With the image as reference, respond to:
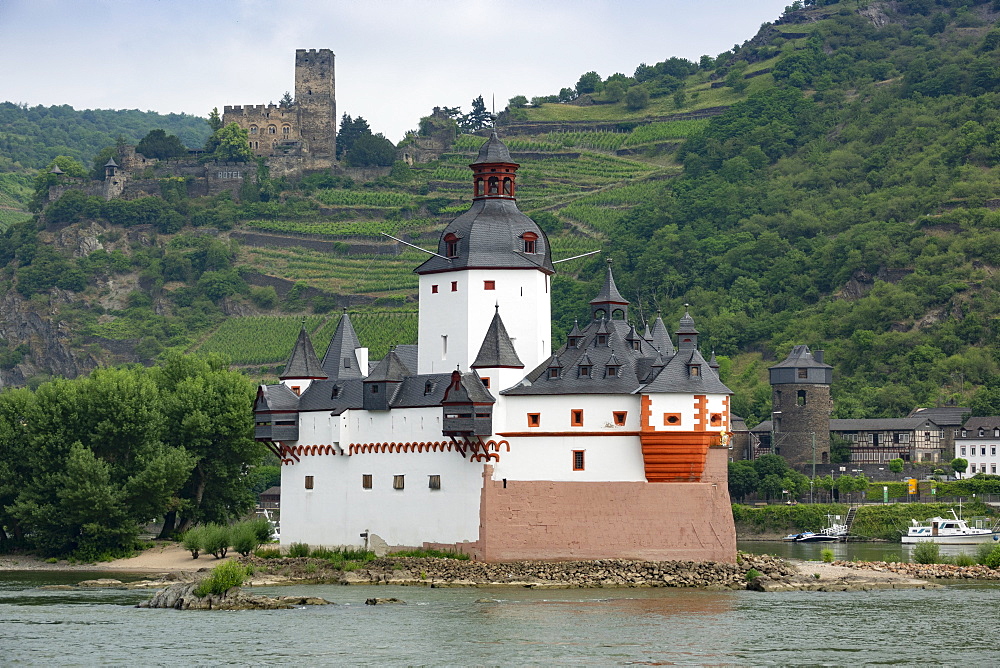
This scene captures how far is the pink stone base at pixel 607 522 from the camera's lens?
201ft

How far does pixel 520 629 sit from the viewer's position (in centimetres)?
4994

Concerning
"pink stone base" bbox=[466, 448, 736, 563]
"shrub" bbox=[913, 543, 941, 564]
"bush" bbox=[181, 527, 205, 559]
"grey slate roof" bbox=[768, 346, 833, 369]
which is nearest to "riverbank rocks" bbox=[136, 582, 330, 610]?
"pink stone base" bbox=[466, 448, 736, 563]

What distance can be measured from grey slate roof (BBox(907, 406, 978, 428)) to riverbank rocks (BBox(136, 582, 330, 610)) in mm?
67571

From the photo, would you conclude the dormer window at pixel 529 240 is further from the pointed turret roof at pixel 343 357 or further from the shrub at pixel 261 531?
the shrub at pixel 261 531

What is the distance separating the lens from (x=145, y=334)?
164 meters

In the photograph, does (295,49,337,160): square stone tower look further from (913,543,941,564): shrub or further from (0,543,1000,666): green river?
(0,543,1000,666): green river

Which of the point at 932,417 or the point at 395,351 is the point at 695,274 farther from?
the point at 395,351

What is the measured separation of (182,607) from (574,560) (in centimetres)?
1363

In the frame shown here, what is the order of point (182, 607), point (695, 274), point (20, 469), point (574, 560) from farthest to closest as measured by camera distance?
point (695, 274) → point (20, 469) → point (574, 560) → point (182, 607)

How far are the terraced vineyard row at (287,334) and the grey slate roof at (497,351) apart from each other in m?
57.8

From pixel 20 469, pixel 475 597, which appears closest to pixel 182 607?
pixel 475 597

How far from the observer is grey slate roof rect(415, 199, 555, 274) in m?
65.2

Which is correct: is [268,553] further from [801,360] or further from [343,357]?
[801,360]

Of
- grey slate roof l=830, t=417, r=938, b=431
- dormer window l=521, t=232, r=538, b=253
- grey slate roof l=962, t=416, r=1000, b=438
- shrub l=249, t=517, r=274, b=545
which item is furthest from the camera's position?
grey slate roof l=830, t=417, r=938, b=431
